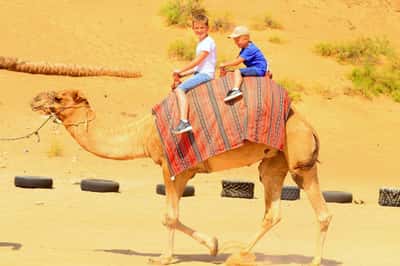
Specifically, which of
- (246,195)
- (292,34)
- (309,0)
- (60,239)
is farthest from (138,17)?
(60,239)

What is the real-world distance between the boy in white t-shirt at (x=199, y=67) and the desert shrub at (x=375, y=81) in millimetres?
20320

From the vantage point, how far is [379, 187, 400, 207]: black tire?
18234mm

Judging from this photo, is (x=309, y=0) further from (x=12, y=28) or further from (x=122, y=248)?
(x=122, y=248)

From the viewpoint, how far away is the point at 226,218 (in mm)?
16172

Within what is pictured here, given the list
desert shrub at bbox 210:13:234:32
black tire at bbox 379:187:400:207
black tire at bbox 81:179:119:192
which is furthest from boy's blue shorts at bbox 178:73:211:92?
desert shrub at bbox 210:13:234:32

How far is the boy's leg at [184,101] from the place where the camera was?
1154cm

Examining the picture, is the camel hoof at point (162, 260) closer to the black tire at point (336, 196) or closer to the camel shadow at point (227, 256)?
the camel shadow at point (227, 256)

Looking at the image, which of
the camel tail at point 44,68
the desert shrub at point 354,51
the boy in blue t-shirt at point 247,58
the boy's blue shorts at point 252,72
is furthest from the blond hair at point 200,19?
the desert shrub at point 354,51

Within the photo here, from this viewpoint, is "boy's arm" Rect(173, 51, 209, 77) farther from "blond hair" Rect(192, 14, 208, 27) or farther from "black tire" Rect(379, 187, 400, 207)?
"black tire" Rect(379, 187, 400, 207)

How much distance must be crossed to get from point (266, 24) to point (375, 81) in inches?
242

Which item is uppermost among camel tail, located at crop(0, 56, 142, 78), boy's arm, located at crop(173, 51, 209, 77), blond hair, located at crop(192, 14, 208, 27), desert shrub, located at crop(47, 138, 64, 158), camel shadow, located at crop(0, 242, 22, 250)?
blond hair, located at crop(192, 14, 208, 27)

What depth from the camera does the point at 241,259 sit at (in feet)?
39.2

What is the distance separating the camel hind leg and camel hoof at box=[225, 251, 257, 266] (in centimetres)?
69

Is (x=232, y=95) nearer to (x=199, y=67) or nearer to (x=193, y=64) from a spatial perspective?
(x=193, y=64)
